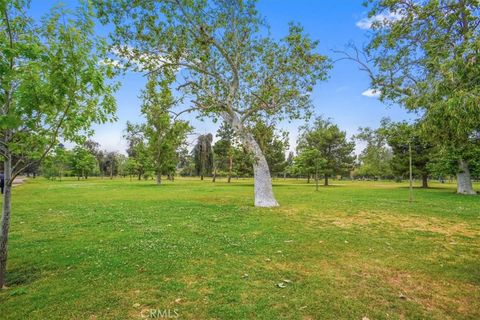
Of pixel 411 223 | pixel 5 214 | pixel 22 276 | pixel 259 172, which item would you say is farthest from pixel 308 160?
pixel 5 214

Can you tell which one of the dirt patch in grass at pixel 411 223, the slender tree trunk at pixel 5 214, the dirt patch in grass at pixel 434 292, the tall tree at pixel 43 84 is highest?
the tall tree at pixel 43 84

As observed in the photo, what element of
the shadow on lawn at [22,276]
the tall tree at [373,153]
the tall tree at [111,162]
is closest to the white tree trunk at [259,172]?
the shadow on lawn at [22,276]

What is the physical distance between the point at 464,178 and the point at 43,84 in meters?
34.0

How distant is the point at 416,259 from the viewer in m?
6.32

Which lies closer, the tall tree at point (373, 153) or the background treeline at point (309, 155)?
the background treeline at point (309, 155)

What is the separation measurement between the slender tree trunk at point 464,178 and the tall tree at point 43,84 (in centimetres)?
3200

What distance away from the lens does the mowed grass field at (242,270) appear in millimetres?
4047

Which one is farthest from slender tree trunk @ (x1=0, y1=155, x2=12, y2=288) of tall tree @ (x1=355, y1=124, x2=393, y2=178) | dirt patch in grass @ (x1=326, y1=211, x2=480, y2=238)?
tall tree @ (x1=355, y1=124, x2=393, y2=178)

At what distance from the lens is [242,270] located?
5.52 metres

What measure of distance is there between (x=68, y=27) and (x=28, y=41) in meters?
0.78

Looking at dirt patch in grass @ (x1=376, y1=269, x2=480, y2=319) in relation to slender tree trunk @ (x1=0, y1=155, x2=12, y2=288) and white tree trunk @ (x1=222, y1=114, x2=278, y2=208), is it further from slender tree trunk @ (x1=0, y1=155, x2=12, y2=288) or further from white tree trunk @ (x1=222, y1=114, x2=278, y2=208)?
white tree trunk @ (x1=222, y1=114, x2=278, y2=208)

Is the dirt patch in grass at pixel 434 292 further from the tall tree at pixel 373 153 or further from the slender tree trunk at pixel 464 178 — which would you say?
the tall tree at pixel 373 153

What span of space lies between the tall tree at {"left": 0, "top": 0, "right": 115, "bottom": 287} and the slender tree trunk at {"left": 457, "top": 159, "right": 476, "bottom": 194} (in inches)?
1260

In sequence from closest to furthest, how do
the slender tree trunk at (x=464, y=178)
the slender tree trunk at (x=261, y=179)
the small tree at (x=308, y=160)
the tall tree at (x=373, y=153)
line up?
the slender tree trunk at (x=261, y=179) → the slender tree trunk at (x=464, y=178) → the small tree at (x=308, y=160) → the tall tree at (x=373, y=153)
